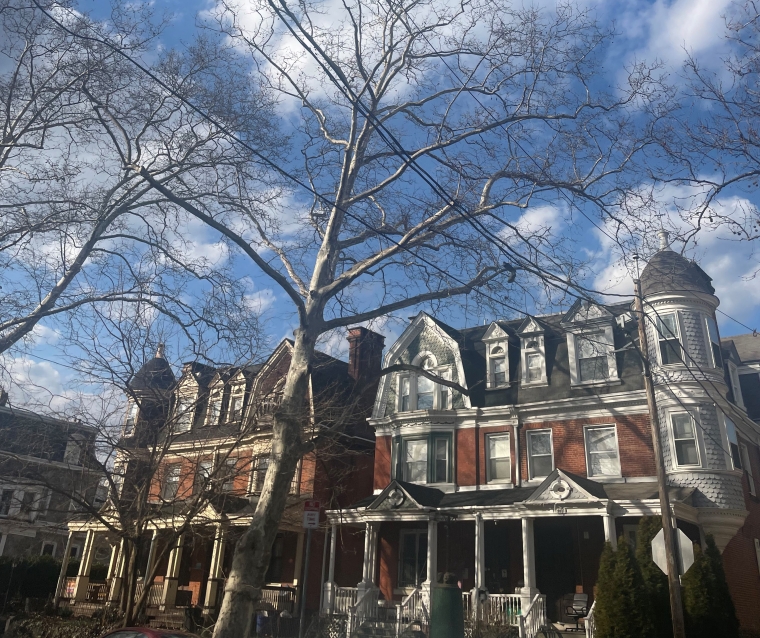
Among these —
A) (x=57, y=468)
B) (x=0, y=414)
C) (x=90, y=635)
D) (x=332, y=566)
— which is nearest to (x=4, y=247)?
(x=57, y=468)

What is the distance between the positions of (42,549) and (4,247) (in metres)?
33.3

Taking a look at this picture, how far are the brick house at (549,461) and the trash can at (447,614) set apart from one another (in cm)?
967

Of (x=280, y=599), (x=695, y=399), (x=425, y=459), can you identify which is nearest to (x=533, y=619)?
(x=425, y=459)

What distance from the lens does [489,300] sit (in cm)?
1593

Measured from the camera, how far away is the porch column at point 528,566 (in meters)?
18.8

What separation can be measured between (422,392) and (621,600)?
41.4ft

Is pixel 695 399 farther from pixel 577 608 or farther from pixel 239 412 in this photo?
pixel 239 412

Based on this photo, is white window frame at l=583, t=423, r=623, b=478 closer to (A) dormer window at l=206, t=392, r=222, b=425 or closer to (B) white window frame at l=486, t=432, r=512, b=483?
(B) white window frame at l=486, t=432, r=512, b=483

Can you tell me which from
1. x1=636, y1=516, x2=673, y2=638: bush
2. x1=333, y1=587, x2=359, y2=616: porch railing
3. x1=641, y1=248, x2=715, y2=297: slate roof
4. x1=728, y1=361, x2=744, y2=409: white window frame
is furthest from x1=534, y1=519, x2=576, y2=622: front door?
x1=641, y1=248, x2=715, y2=297: slate roof

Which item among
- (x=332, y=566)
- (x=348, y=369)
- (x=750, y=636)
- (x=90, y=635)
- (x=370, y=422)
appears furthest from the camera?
(x=348, y=369)

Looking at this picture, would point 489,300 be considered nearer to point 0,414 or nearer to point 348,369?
point 348,369

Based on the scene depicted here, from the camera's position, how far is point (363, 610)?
20.9 meters

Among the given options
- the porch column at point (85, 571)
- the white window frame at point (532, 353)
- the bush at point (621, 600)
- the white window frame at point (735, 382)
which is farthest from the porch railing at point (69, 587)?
the white window frame at point (735, 382)

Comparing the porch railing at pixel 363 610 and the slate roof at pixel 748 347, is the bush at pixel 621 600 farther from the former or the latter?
the slate roof at pixel 748 347
